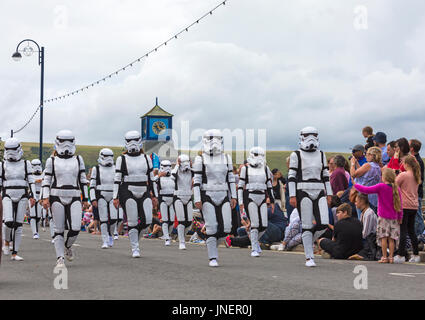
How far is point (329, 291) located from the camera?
8.55 m

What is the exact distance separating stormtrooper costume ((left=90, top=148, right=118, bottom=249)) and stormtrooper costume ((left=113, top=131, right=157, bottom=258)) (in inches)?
142

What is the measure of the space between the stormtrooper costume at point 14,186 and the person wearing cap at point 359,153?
701cm

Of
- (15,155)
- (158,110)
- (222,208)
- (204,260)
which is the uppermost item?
(158,110)

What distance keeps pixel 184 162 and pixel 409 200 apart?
678cm

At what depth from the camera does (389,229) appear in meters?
13.0

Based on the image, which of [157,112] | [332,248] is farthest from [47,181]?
[157,112]

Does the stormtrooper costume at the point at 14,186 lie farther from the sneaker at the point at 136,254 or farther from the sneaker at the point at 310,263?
the sneaker at the point at 310,263

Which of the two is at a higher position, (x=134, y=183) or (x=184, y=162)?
(x=184, y=162)

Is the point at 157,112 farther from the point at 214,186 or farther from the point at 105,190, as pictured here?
the point at 214,186

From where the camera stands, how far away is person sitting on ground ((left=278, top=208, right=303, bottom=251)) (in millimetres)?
15727

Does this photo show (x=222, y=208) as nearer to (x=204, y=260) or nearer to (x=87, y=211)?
(x=204, y=260)

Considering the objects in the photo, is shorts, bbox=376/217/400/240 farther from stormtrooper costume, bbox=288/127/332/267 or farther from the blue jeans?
stormtrooper costume, bbox=288/127/332/267
